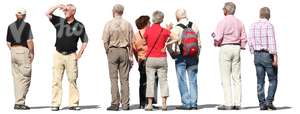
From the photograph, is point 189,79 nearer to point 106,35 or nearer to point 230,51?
point 230,51

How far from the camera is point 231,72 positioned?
26250 mm

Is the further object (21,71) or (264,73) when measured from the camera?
(21,71)

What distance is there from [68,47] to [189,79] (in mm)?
3526

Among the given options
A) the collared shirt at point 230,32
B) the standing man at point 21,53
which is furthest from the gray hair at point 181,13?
the standing man at point 21,53

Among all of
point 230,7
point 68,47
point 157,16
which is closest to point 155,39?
point 157,16

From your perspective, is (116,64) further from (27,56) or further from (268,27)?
(268,27)

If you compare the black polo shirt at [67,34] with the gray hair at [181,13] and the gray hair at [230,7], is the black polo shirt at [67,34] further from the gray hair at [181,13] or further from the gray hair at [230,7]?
the gray hair at [230,7]

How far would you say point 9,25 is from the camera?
26.8 meters

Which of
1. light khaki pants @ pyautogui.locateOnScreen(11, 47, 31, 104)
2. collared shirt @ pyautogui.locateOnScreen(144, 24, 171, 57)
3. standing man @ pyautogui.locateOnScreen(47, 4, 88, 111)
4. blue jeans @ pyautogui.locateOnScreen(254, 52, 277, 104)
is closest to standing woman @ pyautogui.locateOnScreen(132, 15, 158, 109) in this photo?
collared shirt @ pyautogui.locateOnScreen(144, 24, 171, 57)

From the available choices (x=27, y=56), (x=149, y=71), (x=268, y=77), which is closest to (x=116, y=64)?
(x=149, y=71)

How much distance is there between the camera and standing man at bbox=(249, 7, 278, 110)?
25.8 meters

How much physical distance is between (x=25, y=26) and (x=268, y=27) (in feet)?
22.4

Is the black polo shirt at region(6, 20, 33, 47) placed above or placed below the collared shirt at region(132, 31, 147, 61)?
above

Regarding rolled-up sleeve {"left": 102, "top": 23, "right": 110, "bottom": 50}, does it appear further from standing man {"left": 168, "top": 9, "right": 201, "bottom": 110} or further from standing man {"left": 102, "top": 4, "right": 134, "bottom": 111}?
standing man {"left": 168, "top": 9, "right": 201, "bottom": 110}
